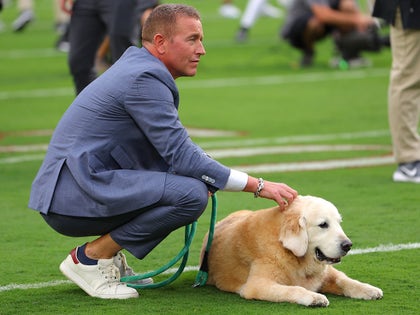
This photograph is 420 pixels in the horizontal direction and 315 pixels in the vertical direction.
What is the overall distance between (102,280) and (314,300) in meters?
1.11

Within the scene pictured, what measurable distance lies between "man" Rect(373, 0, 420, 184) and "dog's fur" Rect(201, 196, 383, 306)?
3.29 metres

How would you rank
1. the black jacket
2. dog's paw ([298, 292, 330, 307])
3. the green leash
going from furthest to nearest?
the black jacket → the green leash → dog's paw ([298, 292, 330, 307])

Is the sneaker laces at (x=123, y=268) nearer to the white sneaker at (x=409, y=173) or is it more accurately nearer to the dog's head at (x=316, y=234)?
the dog's head at (x=316, y=234)

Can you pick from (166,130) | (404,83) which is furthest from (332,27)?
(166,130)

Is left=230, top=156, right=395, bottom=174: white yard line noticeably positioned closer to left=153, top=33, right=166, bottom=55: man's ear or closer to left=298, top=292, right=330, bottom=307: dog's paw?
left=153, top=33, right=166, bottom=55: man's ear

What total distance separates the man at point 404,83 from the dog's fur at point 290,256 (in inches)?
129

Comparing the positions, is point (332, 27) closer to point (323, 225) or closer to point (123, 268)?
point (123, 268)

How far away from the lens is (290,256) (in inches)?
226

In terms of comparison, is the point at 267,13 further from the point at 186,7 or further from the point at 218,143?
the point at 186,7

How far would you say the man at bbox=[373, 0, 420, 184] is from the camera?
8.82 metres

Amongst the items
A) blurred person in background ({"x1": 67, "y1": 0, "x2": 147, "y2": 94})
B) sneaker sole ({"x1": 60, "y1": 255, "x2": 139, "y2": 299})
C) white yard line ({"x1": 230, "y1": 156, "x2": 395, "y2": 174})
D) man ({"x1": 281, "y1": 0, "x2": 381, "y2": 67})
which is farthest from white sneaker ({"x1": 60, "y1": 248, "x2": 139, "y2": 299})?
man ({"x1": 281, "y1": 0, "x2": 381, "y2": 67})

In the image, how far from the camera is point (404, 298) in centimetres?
571

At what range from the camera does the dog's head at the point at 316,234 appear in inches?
221

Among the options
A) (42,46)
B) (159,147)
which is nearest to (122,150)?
(159,147)
